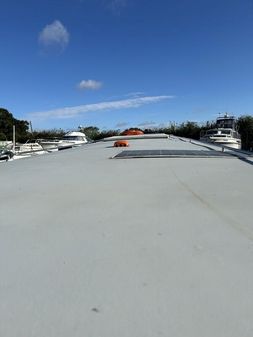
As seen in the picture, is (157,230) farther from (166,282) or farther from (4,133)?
(4,133)

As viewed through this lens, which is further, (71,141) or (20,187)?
(71,141)

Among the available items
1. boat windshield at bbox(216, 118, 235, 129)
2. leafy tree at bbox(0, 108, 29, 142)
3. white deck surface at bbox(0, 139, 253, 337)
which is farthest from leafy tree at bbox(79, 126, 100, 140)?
white deck surface at bbox(0, 139, 253, 337)

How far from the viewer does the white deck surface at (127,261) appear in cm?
155

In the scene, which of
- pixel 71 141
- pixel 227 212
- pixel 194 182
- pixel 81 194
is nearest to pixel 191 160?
pixel 194 182

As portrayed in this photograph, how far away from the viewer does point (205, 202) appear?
10.4ft

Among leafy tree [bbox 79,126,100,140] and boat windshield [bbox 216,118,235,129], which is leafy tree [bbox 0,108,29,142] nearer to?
leafy tree [bbox 79,126,100,140]

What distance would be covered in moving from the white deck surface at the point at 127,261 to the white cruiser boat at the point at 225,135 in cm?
1482

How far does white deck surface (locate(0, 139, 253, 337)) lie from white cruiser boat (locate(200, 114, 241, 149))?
48.6 ft

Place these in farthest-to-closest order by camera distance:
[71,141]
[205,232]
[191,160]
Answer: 1. [71,141]
2. [191,160]
3. [205,232]

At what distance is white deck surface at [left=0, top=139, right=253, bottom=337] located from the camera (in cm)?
155

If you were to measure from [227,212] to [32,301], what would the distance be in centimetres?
164

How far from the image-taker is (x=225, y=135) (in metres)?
23.8

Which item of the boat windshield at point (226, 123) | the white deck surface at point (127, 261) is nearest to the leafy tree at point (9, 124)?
the boat windshield at point (226, 123)

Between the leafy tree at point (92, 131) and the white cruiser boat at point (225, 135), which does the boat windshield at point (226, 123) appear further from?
the leafy tree at point (92, 131)
